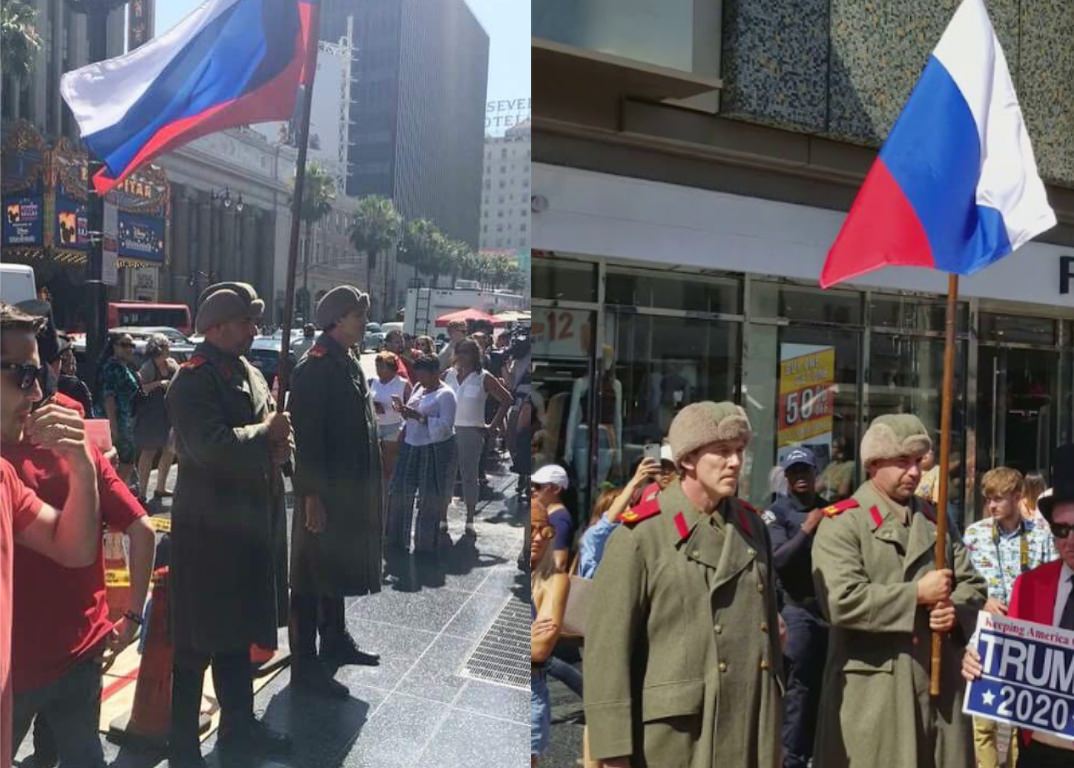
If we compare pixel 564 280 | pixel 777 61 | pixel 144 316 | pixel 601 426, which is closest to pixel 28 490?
pixel 144 316

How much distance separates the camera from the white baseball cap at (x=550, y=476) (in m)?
5.98

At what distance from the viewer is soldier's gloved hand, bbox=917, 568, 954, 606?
4035 mm

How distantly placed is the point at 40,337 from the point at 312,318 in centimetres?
67

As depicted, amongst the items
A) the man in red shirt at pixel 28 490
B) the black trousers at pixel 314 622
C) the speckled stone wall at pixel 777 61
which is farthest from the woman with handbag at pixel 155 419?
the speckled stone wall at pixel 777 61

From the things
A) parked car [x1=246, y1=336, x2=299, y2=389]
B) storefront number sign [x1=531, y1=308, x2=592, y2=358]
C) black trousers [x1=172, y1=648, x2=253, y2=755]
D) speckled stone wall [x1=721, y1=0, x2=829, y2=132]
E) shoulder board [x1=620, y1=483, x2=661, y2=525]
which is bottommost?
black trousers [x1=172, y1=648, x2=253, y2=755]

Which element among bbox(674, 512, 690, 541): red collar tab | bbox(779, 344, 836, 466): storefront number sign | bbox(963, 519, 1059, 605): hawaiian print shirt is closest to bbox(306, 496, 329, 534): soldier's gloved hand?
bbox(674, 512, 690, 541): red collar tab

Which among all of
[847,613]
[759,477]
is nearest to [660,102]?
[759,477]

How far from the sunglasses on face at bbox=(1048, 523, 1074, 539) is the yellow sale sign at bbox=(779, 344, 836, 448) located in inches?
147

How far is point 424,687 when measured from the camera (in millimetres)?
3008

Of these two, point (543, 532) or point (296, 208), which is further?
point (543, 532)

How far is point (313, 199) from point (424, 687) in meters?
1.29

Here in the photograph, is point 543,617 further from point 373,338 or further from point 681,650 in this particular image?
point 373,338

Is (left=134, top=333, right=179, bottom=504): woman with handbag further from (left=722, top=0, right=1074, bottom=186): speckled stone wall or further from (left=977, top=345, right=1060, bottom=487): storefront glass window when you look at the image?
(left=977, top=345, right=1060, bottom=487): storefront glass window

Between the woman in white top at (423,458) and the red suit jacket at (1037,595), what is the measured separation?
243 cm
